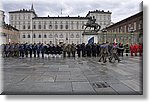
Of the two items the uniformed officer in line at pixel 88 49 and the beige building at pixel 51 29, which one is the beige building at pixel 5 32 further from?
the beige building at pixel 51 29

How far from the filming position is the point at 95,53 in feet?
82.0

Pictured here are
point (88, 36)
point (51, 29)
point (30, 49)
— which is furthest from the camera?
point (51, 29)

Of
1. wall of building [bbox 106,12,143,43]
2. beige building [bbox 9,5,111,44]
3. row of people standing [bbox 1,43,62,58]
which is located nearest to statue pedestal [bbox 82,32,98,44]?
wall of building [bbox 106,12,143,43]

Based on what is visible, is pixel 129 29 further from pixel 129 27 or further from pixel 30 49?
pixel 30 49

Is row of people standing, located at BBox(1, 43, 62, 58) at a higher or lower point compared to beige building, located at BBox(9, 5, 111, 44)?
lower

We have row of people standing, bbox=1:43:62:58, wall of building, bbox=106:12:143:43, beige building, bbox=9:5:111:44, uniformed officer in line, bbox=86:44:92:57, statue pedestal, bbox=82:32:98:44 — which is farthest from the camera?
beige building, bbox=9:5:111:44

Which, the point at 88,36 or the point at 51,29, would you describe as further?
the point at 51,29

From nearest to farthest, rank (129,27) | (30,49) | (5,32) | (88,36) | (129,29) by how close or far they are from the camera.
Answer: (30,49), (88,36), (129,29), (129,27), (5,32)

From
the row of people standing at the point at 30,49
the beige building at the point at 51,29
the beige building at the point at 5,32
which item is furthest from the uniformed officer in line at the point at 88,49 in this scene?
the beige building at the point at 51,29

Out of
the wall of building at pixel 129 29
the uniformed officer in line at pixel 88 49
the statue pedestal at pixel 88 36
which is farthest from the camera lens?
the wall of building at pixel 129 29

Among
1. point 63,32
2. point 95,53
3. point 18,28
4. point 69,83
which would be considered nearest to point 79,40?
point 63,32

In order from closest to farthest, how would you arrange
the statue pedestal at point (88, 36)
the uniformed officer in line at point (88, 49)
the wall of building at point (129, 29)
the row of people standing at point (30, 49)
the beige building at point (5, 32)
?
the beige building at point (5, 32)
the row of people standing at point (30, 49)
the uniformed officer in line at point (88, 49)
the statue pedestal at point (88, 36)
the wall of building at point (129, 29)

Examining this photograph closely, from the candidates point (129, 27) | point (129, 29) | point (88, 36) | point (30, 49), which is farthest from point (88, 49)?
point (129, 27)

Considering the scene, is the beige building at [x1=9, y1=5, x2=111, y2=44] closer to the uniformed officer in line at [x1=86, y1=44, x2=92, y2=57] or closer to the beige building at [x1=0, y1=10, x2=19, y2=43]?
the beige building at [x1=0, y1=10, x2=19, y2=43]
